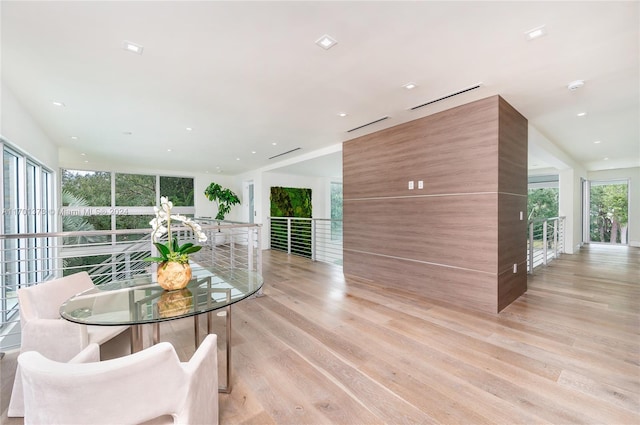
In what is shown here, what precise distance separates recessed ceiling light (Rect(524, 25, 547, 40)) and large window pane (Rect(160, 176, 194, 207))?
30.0 feet

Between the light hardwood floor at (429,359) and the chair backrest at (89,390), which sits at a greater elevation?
the chair backrest at (89,390)

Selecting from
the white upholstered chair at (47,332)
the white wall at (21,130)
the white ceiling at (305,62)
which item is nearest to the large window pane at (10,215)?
the white wall at (21,130)

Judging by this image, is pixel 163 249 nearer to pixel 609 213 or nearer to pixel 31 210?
pixel 31 210

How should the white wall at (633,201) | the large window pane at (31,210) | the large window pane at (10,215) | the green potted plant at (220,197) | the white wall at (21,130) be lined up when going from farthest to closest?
1. the green potted plant at (220,197)
2. the white wall at (633,201)
3. the large window pane at (31,210)
4. the large window pane at (10,215)
5. the white wall at (21,130)

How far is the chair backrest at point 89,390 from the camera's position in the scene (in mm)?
759

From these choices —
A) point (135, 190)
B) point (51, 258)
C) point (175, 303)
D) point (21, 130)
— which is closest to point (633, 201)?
point (175, 303)

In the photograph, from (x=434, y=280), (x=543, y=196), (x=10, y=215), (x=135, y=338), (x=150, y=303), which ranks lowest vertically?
(x=434, y=280)

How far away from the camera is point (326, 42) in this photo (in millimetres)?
2043

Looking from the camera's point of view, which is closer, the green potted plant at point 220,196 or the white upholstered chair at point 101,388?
the white upholstered chair at point 101,388

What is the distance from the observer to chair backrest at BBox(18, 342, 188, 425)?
759mm

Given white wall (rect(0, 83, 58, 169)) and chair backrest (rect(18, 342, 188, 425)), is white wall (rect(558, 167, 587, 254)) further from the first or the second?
white wall (rect(0, 83, 58, 169))

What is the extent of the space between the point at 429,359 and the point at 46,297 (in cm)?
281

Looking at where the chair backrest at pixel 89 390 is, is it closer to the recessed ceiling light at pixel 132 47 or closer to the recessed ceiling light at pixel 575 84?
the recessed ceiling light at pixel 132 47

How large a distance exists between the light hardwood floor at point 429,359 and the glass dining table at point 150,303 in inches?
21.0
